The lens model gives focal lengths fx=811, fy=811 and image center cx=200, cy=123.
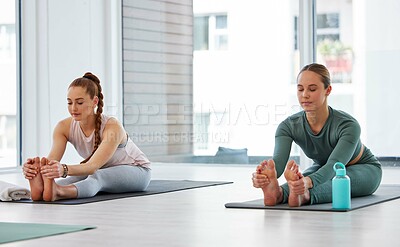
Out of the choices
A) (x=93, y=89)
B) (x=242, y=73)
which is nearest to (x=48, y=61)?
(x=242, y=73)

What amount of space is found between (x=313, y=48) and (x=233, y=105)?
36.3 inches

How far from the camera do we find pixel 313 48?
22.4ft

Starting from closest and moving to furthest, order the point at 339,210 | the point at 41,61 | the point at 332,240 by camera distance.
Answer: the point at 332,240 → the point at 339,210 → the point at 41,61

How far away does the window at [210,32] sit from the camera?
726 cm

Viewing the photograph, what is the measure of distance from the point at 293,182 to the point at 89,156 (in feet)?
4.26

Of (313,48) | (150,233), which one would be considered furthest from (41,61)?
(150,233)

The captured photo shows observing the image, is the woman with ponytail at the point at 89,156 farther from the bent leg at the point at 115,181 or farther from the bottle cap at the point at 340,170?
the bottle cap at the point at 340,170

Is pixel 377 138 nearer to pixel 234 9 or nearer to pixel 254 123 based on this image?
pixel 254 123

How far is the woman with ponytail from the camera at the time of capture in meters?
4.04

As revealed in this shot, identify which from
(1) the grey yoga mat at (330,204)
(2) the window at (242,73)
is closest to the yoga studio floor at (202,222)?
(1) the grey yoga mat at (330,204)

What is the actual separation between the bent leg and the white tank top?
0.15 feet

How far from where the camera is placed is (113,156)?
4.40 m

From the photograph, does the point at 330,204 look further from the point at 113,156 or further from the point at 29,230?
the point at 29,230

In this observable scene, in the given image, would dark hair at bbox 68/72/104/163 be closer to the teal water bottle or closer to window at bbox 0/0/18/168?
the teal water bottle
